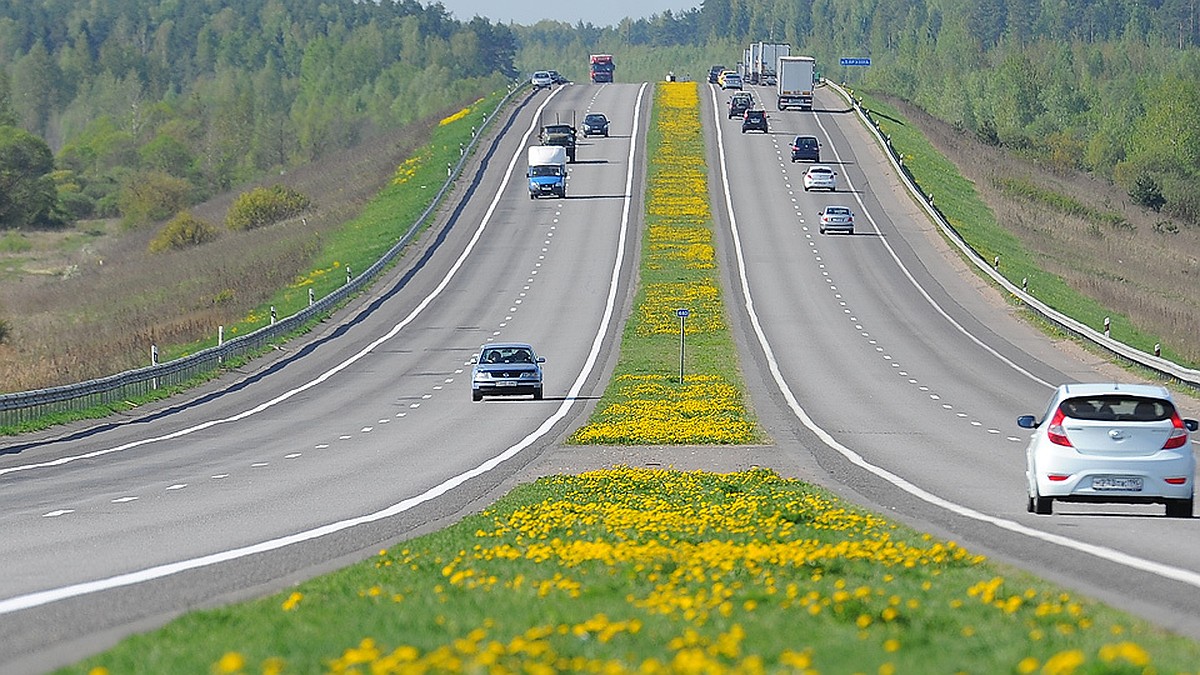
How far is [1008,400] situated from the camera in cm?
4200

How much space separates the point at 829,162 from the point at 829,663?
317 feet

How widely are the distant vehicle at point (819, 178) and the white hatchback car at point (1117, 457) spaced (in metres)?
73.5

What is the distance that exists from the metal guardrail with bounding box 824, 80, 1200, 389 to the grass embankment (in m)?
0.91

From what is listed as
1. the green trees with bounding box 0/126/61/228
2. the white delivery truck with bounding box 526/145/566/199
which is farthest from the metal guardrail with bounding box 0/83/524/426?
the green trees with bounding box 0/126/61/228

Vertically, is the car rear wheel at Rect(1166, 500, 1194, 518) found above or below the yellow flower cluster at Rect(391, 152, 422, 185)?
above

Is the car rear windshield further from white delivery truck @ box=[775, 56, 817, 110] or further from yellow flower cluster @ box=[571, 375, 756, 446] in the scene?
white delivery truck @ box=[775, 56, 817, 110]

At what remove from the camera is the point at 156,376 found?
42.9m

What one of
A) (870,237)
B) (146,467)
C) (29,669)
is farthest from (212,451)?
(870,237)

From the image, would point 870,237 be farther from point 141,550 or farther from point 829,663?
point 829,663

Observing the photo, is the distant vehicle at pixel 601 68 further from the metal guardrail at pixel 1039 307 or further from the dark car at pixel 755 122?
the metal guardrail at pixel 1039 307

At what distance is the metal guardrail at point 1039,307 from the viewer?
4349cm

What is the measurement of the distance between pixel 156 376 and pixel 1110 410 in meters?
28.1

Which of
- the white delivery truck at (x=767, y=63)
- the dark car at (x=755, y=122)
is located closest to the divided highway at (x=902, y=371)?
the dark car at (x=755, y=122)

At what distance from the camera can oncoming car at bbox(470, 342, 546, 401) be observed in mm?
42906
